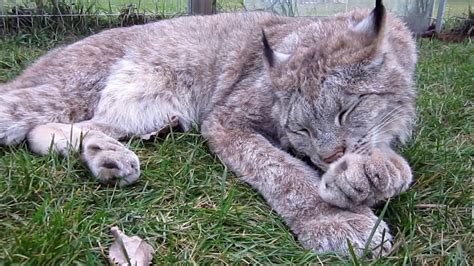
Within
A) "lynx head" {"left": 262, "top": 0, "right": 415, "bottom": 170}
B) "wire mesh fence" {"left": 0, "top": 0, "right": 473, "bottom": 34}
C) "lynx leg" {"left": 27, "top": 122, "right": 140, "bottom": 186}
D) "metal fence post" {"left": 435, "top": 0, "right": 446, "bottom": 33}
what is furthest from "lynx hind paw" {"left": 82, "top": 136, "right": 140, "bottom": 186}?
"metal fence post" {"left": 435, "top": 0, "right": 446, "bottom": 33}

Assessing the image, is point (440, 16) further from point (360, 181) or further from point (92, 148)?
point (92, 148)

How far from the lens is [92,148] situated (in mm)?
2549

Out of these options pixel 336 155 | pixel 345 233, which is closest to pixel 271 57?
pixel 336 155

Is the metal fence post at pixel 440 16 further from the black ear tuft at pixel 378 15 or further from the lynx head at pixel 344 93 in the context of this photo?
the black ear tuft at pixel 378 15

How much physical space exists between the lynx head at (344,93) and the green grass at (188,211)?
0.98 feet

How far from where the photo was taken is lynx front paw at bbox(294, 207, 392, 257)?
6.37 feet

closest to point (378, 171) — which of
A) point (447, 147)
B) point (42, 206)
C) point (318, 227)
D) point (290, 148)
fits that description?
point (318, 227)

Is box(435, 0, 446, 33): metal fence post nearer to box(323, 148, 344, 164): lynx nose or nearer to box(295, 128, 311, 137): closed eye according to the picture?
box(295, 128, 311, 137): closed eye

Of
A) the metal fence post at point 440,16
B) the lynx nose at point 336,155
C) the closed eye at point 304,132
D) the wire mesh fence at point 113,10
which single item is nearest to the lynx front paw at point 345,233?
the lynx nose at point 336,155

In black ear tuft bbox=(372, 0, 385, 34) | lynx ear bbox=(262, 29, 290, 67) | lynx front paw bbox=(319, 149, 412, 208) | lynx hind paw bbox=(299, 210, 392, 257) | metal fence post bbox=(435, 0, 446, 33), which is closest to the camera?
lynx hind paw bbox=(299, 210, 392, 257)

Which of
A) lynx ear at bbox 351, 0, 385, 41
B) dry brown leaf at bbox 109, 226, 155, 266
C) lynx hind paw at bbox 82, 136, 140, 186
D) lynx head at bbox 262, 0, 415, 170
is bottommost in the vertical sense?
dry brown leaf at bbox 109, 226, 155, 266

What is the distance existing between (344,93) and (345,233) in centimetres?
72

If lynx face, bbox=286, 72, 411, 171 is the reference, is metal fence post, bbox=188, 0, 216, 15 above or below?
above

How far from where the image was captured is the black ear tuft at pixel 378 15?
2.50 metres
